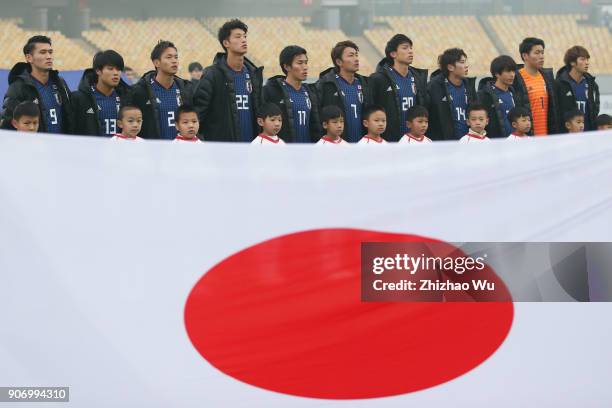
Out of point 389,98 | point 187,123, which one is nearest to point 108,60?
point 187,123

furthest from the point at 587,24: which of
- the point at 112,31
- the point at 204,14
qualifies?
the point at 112,31

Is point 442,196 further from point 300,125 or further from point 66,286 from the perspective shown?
point 300,125

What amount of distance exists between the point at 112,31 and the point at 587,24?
40.6 feet

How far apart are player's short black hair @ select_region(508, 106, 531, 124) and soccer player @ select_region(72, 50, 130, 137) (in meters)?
2.70

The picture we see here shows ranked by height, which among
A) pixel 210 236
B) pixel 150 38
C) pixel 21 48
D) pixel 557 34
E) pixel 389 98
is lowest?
pixel 210 236

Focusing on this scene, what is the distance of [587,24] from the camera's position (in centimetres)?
2850

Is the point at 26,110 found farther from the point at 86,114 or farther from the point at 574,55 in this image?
the point at 574,55

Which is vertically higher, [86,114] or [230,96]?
[230,96]

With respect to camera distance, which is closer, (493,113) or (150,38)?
(493,113)

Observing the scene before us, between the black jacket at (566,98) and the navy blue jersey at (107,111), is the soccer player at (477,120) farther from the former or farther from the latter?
the navy blue jersey at (107,111)

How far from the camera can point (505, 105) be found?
8.01 meters

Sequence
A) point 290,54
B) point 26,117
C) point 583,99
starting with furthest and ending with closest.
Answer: point 583,99 → point 290,54 → point 26,117

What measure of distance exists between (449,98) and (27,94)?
9.81 feet

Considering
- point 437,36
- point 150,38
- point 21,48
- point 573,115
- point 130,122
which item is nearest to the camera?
point 130,122
